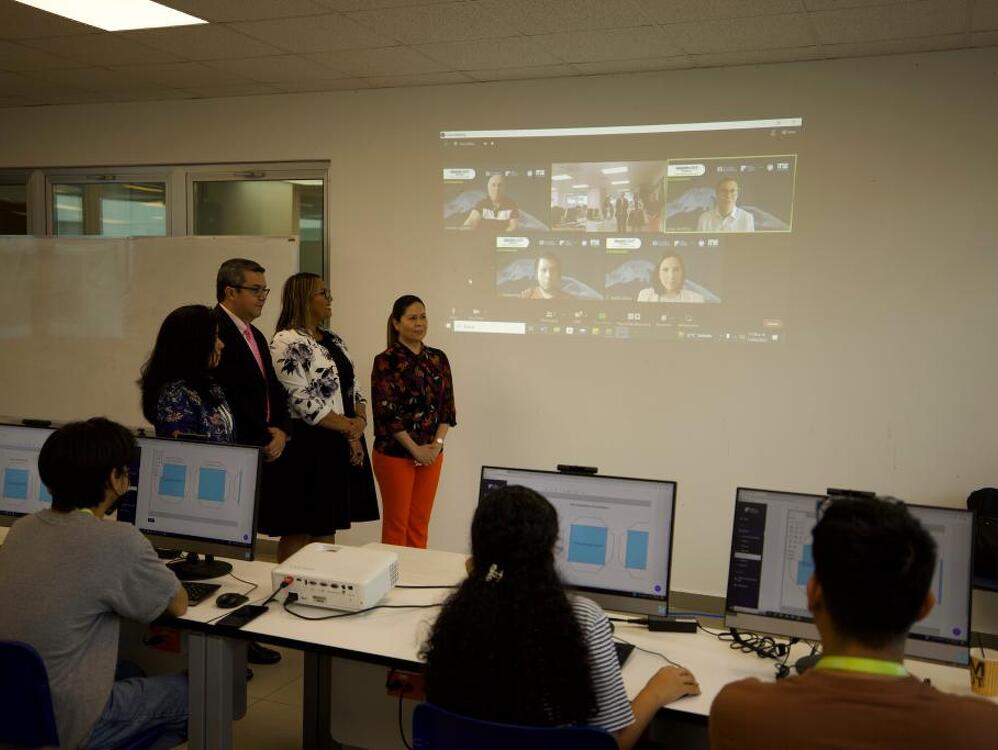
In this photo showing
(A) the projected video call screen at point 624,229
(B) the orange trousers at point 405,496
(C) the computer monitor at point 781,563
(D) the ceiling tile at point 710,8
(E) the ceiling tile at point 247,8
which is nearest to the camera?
(C) the computer monitor at point 781,563

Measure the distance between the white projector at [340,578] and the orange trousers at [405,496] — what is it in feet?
5.01

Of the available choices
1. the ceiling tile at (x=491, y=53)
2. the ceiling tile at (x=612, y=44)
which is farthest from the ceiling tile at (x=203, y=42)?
the ceiling tile at (x=612, y=44)

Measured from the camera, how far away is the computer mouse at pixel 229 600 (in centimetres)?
240

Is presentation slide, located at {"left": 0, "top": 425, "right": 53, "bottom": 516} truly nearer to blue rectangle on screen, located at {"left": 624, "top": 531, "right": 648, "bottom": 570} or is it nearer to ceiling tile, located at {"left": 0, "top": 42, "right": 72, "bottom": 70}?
blue rectangle on screen, located at {"left": 624, "top": 531, "right": 648, "bottom": 570}

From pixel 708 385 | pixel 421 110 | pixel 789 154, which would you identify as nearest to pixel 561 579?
pixel 708 385

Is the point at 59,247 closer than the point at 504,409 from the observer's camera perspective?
No

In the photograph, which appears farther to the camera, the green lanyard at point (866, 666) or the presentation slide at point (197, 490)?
the presentation slide at point (197, 490)

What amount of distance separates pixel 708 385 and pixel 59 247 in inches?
164

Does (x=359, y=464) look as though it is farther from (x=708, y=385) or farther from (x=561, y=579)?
(x=561, y=579)

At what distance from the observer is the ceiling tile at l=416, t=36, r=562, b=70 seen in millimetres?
3957

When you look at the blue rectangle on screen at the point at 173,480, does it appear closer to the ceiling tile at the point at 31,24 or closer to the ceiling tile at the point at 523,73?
the ceiling tile at the point at 31,24

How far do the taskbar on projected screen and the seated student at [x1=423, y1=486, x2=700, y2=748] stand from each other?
289 cm

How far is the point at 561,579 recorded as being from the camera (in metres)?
1.69

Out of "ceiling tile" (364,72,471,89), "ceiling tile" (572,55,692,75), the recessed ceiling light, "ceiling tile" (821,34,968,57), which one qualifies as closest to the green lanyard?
"ceiling tile" (821,34,968,57)
